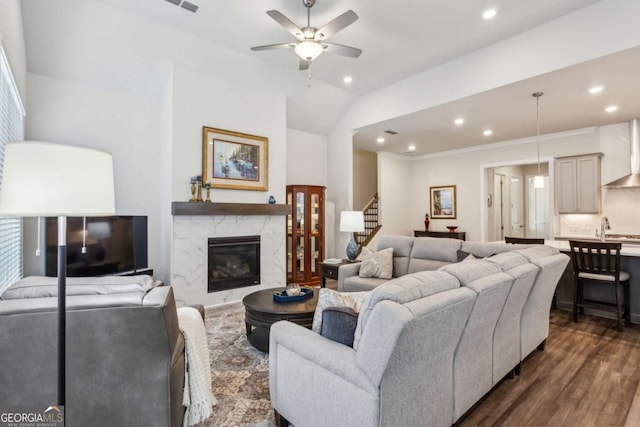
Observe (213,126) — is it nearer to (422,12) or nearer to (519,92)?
(422,12)

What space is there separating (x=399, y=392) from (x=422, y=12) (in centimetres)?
379

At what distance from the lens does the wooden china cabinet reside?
5.90m

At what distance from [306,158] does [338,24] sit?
375cm

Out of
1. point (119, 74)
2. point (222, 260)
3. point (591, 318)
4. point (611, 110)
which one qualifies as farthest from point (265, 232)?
point (611, 110)

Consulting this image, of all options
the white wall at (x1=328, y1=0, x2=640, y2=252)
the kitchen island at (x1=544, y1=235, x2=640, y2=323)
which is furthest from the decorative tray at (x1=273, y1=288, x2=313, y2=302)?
the white wall at (x1=328, y1=0, x2=640, y2=252)

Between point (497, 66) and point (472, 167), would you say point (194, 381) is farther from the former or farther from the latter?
point (472, 167)

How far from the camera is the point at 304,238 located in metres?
6.00

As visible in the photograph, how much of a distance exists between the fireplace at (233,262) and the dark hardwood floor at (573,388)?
3.54 metres

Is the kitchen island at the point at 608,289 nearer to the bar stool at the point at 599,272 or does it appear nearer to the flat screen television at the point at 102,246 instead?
the bar stool at the point at 599,272

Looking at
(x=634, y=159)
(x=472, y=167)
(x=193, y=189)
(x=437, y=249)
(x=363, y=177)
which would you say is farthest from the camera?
(x=363, y=177)

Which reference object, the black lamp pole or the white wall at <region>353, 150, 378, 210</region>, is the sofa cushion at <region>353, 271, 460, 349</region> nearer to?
the black lamp pole

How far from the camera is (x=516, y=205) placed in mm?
8828

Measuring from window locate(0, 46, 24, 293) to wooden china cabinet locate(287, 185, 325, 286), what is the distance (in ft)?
12.1

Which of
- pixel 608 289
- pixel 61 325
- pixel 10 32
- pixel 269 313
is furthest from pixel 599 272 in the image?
pixel 10 32
